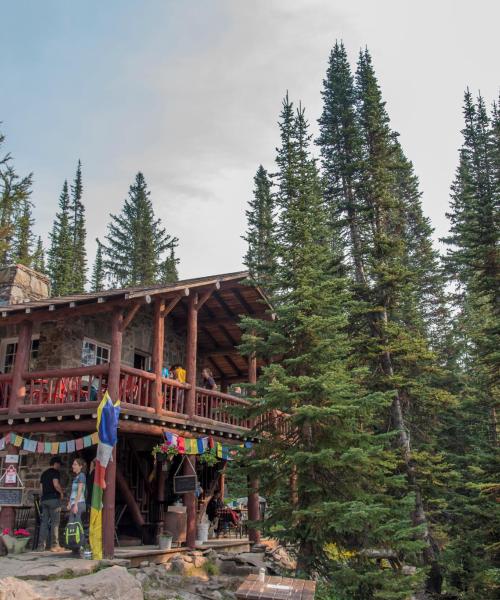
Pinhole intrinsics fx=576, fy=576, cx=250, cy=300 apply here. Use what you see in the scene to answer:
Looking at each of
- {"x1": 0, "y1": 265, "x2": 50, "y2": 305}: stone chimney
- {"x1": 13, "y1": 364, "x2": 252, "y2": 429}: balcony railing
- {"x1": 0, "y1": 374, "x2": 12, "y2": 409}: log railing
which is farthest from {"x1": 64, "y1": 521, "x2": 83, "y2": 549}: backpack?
{"x1": 0, "y1": 265, "x2": 50, "y2": 305}: stone chimney

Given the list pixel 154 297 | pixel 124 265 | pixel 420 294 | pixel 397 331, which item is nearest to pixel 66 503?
pixel 154 297

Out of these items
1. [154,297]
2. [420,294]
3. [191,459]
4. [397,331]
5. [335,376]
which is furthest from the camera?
[420,294]

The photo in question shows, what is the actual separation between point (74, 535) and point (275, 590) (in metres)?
6.32

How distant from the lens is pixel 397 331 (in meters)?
18.4

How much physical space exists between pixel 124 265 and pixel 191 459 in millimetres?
29179

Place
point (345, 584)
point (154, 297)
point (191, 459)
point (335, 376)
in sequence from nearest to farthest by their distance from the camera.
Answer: point (345, 584), point (335, 376), point (154, 297), point (191, 459)

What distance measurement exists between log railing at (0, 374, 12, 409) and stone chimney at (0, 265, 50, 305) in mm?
4241

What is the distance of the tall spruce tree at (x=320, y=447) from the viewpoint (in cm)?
1106

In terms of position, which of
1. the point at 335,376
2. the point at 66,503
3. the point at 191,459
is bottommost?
the point at 66,503

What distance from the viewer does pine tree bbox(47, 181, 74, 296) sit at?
41.4 m

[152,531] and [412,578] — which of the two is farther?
[152,531]

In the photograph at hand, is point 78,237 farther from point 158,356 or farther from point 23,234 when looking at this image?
point 158,356

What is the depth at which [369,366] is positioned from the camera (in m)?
19.1

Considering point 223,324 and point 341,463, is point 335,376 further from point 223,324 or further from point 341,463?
point 223,324
